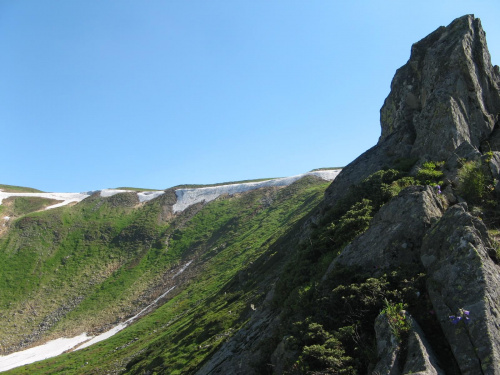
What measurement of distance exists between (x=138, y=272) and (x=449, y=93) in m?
81.2

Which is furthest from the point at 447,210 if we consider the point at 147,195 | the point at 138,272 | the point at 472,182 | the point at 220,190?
the point at 147,195

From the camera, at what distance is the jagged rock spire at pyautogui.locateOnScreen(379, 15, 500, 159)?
20.2 m

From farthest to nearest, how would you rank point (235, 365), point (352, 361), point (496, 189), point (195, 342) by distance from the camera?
point (195, 342)
point (235, 365)
point (496, 189)
point (352, 361)

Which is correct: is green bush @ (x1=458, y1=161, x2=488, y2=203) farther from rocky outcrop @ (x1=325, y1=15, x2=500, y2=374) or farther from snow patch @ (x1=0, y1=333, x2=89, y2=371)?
snow patch @ (x1=0, y1=333, x2=89, y2=371)

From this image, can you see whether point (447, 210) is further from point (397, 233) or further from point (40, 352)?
point (40, 352)

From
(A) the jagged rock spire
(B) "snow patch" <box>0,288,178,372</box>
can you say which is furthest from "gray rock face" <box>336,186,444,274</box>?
(B) "snow patch" <box>0,288,178,372</box>

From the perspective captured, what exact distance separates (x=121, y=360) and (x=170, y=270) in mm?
41092

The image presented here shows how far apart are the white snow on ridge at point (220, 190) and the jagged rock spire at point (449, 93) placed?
3561 inches

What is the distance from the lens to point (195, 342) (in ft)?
107

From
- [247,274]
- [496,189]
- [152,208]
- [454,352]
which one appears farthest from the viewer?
[152,208]

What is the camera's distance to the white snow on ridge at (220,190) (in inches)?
4801

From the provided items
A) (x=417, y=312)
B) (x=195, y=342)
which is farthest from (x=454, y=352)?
(x=195, y=342)

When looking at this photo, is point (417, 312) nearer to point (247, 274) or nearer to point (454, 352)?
point (454, 352)

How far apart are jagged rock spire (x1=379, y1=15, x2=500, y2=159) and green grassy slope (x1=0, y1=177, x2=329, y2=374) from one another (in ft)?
66.2
